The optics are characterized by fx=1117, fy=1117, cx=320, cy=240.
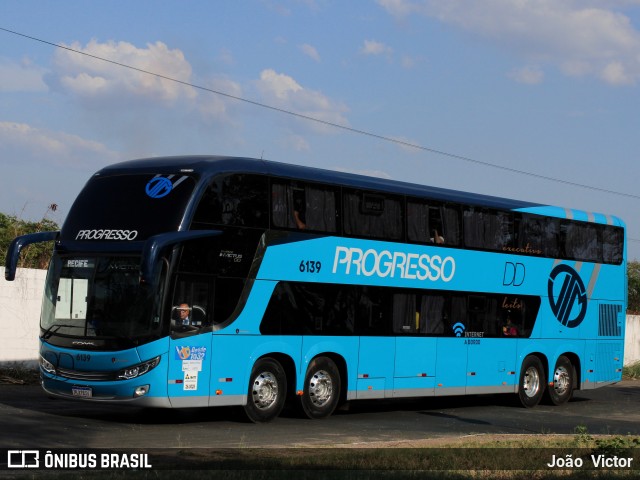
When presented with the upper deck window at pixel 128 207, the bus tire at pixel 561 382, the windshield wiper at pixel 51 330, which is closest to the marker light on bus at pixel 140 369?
the windshield wiper at pixel 51 330

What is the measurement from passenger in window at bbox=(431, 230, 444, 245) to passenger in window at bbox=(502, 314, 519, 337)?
111 inches

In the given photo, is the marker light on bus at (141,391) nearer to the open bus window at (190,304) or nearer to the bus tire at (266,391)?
the open bus window at (190,304)

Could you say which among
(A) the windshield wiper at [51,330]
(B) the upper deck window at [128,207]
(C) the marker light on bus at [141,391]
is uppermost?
(B) the upper deck window at [128,207]

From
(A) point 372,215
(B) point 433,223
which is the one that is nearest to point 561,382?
(B) point 433,223

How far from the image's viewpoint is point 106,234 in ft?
55.5

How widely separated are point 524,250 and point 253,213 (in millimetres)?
7752

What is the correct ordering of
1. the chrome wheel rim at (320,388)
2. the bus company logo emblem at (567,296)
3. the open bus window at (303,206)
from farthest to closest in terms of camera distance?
the bus company logo emblem at (567,296) → the chrome wheel rim at (320,388) → the open bus window at (303,206)

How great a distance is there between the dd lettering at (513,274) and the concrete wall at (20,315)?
9756mm

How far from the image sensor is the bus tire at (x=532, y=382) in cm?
2370

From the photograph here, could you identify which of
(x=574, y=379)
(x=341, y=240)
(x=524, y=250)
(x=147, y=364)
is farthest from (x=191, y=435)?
(x=574, y=379)

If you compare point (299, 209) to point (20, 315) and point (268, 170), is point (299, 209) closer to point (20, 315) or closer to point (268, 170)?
point (268, 170)

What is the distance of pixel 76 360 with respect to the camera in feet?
54.6

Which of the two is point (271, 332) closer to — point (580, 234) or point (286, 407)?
point (286, 407)

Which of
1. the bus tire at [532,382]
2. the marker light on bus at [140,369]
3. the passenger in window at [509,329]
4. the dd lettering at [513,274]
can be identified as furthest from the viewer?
the bus tire at [532,382]
